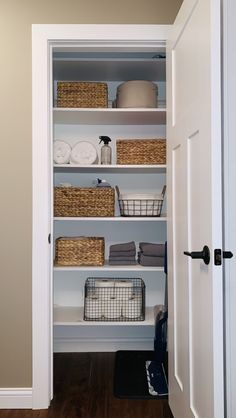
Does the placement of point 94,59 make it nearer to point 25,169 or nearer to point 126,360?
point 25,169

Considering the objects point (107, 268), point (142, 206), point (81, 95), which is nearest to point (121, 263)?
point (107, 268)

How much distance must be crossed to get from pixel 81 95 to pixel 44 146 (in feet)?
2.02

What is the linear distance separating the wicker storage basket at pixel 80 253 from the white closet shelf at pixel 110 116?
88cm

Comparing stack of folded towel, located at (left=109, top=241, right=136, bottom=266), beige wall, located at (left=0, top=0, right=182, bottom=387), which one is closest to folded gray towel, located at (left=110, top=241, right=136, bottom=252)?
stack of folded towel, located at (left=109, top=241, right=136, bottom=266)

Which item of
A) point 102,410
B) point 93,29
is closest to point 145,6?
point 93,29

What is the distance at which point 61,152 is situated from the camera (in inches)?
98.0

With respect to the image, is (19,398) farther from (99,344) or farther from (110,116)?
(110,116)

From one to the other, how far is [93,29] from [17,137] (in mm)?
743

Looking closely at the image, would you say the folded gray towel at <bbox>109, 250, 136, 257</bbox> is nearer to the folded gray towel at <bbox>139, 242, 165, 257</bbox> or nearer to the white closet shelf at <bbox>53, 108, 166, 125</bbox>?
the folded gray towel at <bbox>139, 242, 165, 257</bbox>

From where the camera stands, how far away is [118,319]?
2.53 meters

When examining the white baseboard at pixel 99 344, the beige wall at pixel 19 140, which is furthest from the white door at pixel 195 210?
the white baseboard at pixel 99 344

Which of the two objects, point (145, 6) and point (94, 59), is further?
point (94, 59)

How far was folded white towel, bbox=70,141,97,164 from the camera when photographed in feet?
8.23

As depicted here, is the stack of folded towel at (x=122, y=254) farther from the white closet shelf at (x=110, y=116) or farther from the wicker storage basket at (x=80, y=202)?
the white closet shelf at (x=110, y=116)
